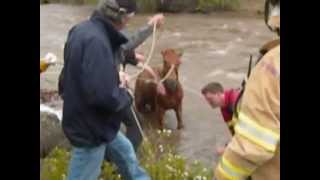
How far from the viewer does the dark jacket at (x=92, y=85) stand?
4.87 metres

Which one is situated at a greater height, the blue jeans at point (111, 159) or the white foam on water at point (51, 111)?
the blue jeans at point (111, 159)

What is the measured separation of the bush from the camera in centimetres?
621

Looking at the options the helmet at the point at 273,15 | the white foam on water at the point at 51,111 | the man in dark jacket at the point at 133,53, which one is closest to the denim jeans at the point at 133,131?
the man in dark jacket at the point at 133,53

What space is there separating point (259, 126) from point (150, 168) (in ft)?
11.1

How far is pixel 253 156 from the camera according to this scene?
121 inches

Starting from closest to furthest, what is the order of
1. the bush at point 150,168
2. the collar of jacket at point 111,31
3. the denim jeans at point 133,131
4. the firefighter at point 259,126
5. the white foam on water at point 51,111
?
the firefighter at point 259,126 → the collar of jacket at point 111,31 → the bush at point 150,168 → the denim jeans at point 133,131 → the white foam on water at point 51,111

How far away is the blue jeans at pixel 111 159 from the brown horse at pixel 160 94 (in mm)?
3333

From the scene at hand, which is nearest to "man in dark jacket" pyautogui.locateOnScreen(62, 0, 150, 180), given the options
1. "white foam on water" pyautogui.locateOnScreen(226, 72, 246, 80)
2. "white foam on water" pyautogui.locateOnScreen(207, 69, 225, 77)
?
"white foam on water" pyautogui.locateOnScreen(226, 72, 246, 80)

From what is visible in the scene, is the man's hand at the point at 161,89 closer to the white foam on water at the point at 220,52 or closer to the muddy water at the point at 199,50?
the muddy water at the point at 199,50

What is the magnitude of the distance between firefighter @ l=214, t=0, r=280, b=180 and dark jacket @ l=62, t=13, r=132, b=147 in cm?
183

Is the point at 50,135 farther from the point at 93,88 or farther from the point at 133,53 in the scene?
the point at 93,88

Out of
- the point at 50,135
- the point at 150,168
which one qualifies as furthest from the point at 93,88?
the point at 50,135

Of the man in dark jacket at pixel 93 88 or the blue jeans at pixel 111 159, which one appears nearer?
the man in dark jacket at pixel 93 88

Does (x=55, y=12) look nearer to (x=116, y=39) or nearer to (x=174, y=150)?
(x=174, y=150)
